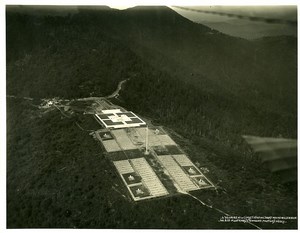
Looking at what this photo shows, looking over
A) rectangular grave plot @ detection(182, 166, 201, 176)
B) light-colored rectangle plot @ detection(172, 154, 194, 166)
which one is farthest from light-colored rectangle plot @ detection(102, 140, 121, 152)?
rectangular grave plot @ detection(182, 166, 201, 176)

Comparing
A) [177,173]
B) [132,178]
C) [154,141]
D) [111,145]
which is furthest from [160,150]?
[111,145]

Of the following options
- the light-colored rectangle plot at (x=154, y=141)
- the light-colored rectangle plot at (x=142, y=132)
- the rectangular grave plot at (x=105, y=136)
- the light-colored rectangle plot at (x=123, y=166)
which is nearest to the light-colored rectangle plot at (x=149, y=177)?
the light-colored rectangle plot at (x=123, y=166)

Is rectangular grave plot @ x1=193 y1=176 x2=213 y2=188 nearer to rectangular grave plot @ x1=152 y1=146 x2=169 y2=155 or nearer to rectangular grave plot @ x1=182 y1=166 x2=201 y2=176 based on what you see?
rectangular grave plot @ x1=182 y1=166 x2=201 y2=176

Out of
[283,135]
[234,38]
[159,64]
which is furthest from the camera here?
[159,64]

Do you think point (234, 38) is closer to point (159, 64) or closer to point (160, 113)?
point (159, 64)

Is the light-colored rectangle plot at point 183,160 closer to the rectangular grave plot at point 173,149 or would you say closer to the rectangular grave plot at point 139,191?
the rectangular grave plot at point 173,149
